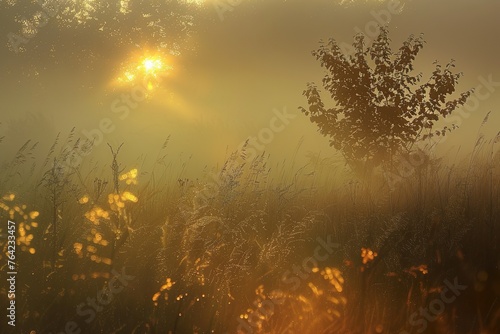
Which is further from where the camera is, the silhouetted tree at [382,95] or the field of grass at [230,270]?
the silhouetted tree at [382,95]

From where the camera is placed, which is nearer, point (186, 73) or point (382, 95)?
point (382, 95)

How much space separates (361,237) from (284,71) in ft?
102

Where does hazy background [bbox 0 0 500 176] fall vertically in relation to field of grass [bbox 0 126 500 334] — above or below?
above

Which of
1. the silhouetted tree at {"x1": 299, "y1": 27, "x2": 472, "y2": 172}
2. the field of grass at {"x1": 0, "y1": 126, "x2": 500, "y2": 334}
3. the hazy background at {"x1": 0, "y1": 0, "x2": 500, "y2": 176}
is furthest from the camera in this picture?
the hazy background at {"x1": 0, "y1": 0, "x2": 500, "y2": 176}

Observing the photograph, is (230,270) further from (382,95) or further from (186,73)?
(186,73)

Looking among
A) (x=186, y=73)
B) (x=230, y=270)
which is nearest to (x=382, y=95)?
(x=230, y=270)

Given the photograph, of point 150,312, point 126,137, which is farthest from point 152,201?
point 126,137

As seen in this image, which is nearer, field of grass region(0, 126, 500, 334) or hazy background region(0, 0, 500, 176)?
field of grass region(0, 126, 500, 334)

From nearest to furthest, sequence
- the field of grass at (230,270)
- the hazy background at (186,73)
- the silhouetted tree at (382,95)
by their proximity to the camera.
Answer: the field of grass at (230,270) < the silhouetted tree at (382,95) < the hazy background at (186,73)

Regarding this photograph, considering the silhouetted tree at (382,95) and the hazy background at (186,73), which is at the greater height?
the hazy background at (186,73)

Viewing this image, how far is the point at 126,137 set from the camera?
2341cm

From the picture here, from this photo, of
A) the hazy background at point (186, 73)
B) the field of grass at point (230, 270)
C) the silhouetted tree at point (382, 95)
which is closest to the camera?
the field of grass at point (230, 270)

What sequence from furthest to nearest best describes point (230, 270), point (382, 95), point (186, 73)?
1. point (186, 73)
2. point (382, 95)
3. point (230, 270)

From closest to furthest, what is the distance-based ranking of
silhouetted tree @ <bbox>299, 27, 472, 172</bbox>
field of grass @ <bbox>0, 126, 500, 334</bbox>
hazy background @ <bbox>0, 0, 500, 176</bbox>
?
1. field of grass @ <bbox>0, 126, 500, 334</bbox>
2. silhouetted tree @ <bbox>299, 27, 472, 172</bbox>
3. hazy background @ <bbox>0, 0, 500, 176</bbox>
